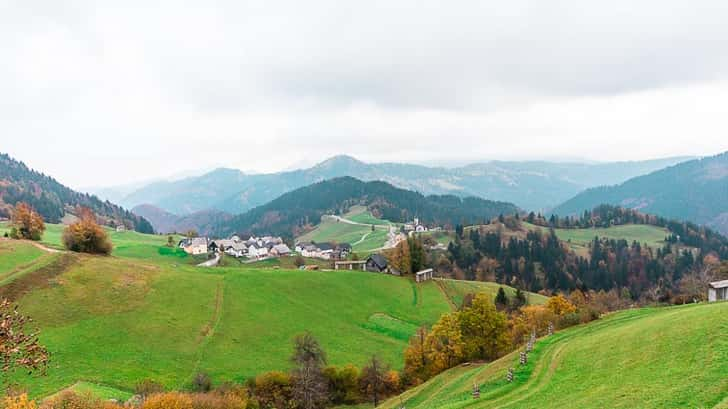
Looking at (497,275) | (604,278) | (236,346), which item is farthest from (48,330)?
(604,278)

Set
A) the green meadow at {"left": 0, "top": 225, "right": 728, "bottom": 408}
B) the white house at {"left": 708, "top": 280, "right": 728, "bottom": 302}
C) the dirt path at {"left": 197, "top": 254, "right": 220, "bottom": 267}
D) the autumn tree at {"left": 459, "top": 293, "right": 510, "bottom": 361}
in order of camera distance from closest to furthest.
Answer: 1. the green meadow at {"left": 0, "top": 225, "right": 728, "bottom": 408}
2. the white house at {"left": 708, "top": 280, "right": 728, "bottom": 302}
3. the autumn tree at {"left": 459, "top": 293, "right": 510, "bottom": 361}
4. the dirt path at {"left": 197, "top": 254, "right": 220, "bottom": 267}

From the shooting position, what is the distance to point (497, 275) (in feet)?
602

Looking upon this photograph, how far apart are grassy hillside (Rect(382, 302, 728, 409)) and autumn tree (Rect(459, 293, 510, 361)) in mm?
13508

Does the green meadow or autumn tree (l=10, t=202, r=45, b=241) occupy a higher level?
autumn tree (l=10, t=202, r=45, b=241)

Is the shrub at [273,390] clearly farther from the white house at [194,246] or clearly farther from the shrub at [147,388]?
the white house at [194,246]

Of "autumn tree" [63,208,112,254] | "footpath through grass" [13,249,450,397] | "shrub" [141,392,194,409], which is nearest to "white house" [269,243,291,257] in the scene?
"footpath through grass" [13,249,450,397]

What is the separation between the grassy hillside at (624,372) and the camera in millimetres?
22938

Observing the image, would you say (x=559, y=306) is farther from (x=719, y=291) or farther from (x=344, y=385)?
(x=344, y=385)

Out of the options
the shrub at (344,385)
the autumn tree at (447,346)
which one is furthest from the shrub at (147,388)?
the autumn tree at (447,346)

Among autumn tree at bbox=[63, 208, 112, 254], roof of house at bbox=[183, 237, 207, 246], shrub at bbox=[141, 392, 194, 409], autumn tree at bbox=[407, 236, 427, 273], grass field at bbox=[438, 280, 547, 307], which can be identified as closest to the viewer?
shrub at bbox=[141, 392, 194, 409]

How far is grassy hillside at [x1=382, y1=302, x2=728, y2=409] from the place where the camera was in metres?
22.9

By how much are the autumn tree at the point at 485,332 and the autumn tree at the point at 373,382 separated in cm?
1239

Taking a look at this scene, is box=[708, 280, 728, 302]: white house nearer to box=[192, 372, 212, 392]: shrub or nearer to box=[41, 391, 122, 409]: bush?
box=[192, 372, 212, 392]: shrub

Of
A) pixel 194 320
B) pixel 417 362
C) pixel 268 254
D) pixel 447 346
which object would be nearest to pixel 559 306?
pixel 447 346
